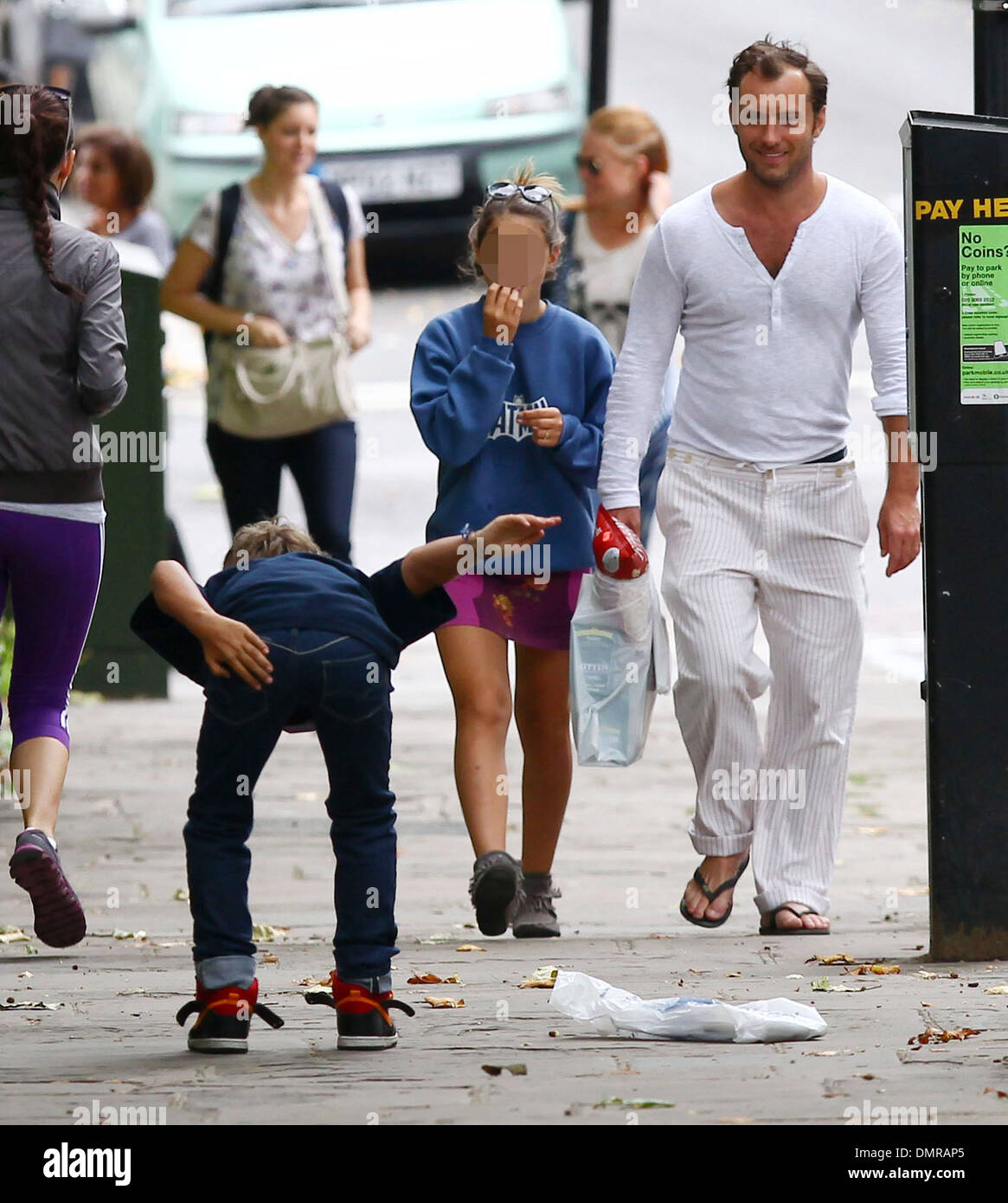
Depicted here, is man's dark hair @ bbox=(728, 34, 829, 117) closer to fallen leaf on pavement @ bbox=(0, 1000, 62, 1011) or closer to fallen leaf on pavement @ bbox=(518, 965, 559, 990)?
fallen leaf on pavement @ bbox=(518, 965, 559, 990)

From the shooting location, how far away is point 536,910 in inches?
254

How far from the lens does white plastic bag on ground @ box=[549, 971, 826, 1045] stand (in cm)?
485

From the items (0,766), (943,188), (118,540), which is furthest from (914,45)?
(943,188)

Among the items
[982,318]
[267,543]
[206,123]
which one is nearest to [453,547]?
[267,543]

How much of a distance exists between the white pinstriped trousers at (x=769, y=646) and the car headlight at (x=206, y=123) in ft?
34.3

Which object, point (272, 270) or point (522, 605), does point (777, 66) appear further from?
point (272, 270)

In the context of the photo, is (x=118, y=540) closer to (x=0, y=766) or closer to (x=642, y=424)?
(x=0, y=766)

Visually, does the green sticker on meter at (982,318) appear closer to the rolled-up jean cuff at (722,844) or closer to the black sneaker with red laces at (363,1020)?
the rolled-up jean cuff at (722,844)

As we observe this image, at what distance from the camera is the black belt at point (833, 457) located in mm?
6289

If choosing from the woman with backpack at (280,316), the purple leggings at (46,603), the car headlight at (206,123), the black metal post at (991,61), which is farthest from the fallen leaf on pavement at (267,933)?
the car headlight at (206,123)

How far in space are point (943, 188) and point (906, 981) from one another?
71.5 inches

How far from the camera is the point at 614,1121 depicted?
407 centimetres

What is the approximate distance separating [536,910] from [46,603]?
1592 mm

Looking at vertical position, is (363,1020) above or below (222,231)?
below
